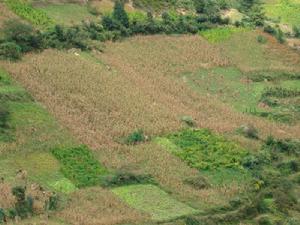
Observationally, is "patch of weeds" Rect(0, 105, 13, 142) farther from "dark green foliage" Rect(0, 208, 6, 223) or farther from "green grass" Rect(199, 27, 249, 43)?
"green grass" Rect(199, 27, 249, 43)

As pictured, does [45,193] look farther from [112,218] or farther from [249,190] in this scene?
[249,190]

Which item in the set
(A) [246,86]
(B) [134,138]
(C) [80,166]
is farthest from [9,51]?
(A) [246,86]

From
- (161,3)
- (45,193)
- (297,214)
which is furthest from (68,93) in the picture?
(161,3)

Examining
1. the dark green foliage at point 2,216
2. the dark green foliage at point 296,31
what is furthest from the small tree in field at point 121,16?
the dark green foliage at point 2,216

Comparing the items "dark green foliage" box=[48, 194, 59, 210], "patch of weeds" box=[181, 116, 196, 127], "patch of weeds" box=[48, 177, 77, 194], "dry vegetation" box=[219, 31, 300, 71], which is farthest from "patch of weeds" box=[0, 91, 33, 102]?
"dry vegetation" box=[219, 31, 300, 71]

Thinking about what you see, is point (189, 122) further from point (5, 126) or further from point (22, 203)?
point (22, 203)
